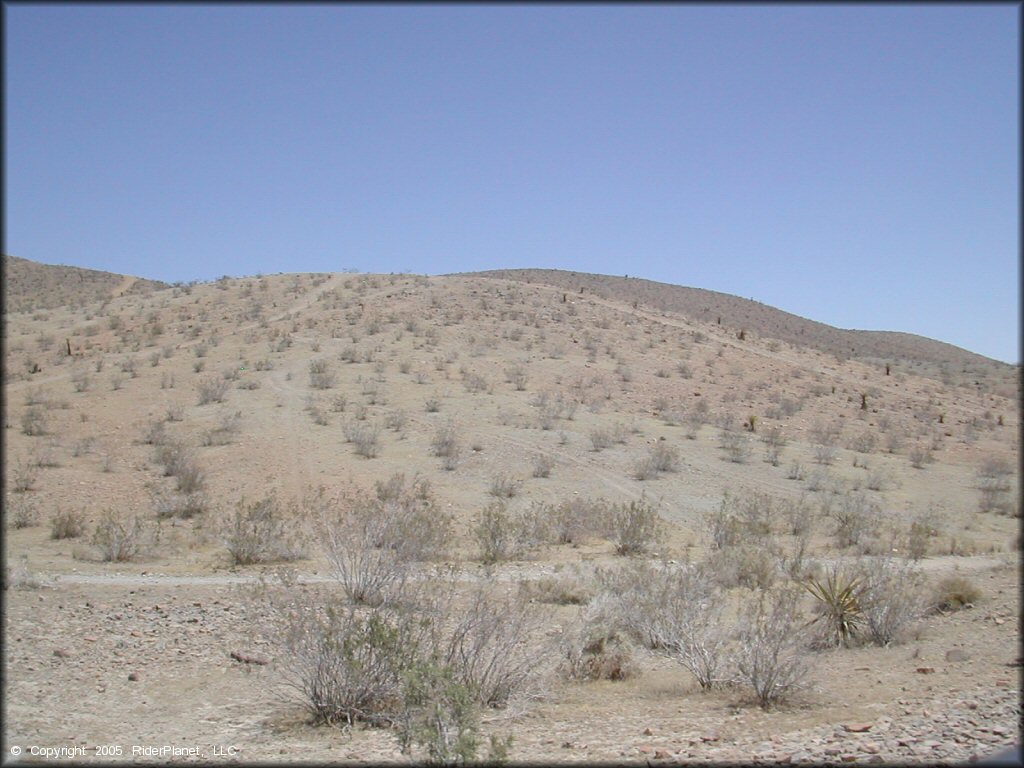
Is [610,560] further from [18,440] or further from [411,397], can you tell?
[18,440]

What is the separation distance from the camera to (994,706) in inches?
325

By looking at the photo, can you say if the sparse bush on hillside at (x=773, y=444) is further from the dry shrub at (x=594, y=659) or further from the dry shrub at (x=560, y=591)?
the dry shrub at (x=594, y=659)

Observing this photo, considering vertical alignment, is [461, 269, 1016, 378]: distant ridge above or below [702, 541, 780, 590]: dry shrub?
above

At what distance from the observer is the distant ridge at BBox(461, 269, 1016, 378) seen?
→ 8625 cm

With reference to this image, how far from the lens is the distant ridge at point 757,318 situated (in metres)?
86.2

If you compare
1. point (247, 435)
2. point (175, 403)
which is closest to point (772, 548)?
point (247, 435)

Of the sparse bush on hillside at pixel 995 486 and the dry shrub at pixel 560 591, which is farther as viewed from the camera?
the sparse bush on hillside at pixel 995 486

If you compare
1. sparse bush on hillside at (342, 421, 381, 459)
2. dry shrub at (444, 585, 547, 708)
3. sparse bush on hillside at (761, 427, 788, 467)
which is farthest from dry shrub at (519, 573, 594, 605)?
sparse bush on hillside at (761, 427, 788, 467)

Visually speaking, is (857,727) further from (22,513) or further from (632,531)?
(22,513)

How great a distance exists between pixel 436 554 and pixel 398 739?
8346 millimetres

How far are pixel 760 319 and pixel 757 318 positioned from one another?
564 mm

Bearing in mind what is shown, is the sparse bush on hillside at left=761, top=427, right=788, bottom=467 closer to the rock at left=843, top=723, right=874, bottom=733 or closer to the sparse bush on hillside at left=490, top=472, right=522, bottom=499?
the sparse bush on hillside at left=490, top=472, right=522, bottom=499

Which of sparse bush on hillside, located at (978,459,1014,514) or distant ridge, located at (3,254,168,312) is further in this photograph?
distant ridge, located at (3,254,168,312)

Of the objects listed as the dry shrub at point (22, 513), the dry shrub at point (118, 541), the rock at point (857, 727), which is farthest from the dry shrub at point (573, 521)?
the dry shrub at point (22, 513)
